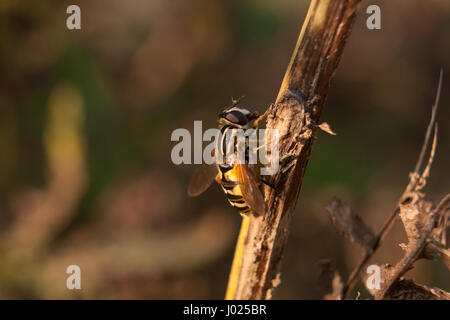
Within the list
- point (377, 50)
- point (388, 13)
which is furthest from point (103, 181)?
point (388, 13)

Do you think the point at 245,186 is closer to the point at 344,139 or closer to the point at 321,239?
the point at 321,239

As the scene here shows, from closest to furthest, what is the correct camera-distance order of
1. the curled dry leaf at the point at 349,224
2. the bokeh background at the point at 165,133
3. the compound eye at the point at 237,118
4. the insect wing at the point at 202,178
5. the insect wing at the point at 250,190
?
1. the insect wing at the point at 250,190
2. the curled dry leaf at the point at 349,224
3. the compound eye at the point at 237,118
4. the insect wing at the point at 202,178
5. the bokeh background at the point at 165,133

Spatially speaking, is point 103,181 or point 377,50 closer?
point 103,181

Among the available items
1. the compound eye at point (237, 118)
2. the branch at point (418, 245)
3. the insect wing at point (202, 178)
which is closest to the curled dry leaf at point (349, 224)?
the branch at point (418, 245)

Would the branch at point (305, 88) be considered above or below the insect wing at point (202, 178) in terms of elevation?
above

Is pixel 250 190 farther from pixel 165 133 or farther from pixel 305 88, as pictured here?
pixel 165 133

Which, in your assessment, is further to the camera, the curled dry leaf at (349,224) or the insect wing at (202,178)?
the insect wing at (202,178)

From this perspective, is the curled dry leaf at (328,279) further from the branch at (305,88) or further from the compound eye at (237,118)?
the compound eye at (237,118)
